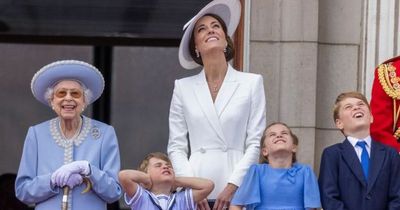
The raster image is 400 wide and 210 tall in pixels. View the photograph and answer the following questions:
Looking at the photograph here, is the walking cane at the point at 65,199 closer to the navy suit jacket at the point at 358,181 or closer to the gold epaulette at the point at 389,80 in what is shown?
the navy suit jacket at the point at 358,181

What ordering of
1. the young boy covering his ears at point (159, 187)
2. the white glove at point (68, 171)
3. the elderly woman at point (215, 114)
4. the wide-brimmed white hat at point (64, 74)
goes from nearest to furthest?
the white glove at point (68, 171) → the young boy covering his ears at point (159, 187) → the wide-brimmed white hat at point (64, 74) → the elderly woman at point (215, 114)

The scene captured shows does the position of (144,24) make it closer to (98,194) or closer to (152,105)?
(152,105)

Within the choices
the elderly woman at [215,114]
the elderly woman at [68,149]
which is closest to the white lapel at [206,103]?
the elderly woman at [215,114]

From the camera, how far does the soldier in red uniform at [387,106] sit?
884 cm

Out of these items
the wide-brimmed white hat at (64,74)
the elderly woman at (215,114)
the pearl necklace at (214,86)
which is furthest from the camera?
the pearl necklace at (214,86)

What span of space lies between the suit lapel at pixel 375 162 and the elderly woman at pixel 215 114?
0.67 meters

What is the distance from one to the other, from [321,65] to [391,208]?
207 centimetres

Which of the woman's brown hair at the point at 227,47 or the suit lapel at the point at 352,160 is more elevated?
the woman's brown hair at the point at 227,47

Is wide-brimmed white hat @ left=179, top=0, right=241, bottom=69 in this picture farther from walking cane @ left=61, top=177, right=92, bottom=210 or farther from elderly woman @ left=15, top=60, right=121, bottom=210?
walking cane @ left=61, top=177, right=92, bottom=210

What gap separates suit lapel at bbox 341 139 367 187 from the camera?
8.48m

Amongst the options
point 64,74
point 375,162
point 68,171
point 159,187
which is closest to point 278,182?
point 375,162

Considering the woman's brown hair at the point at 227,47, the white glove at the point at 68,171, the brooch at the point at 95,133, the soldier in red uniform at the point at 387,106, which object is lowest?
the white glove at the point at 68,171

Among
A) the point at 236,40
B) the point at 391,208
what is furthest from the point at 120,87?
the point at 391,208

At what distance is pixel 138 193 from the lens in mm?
8539
